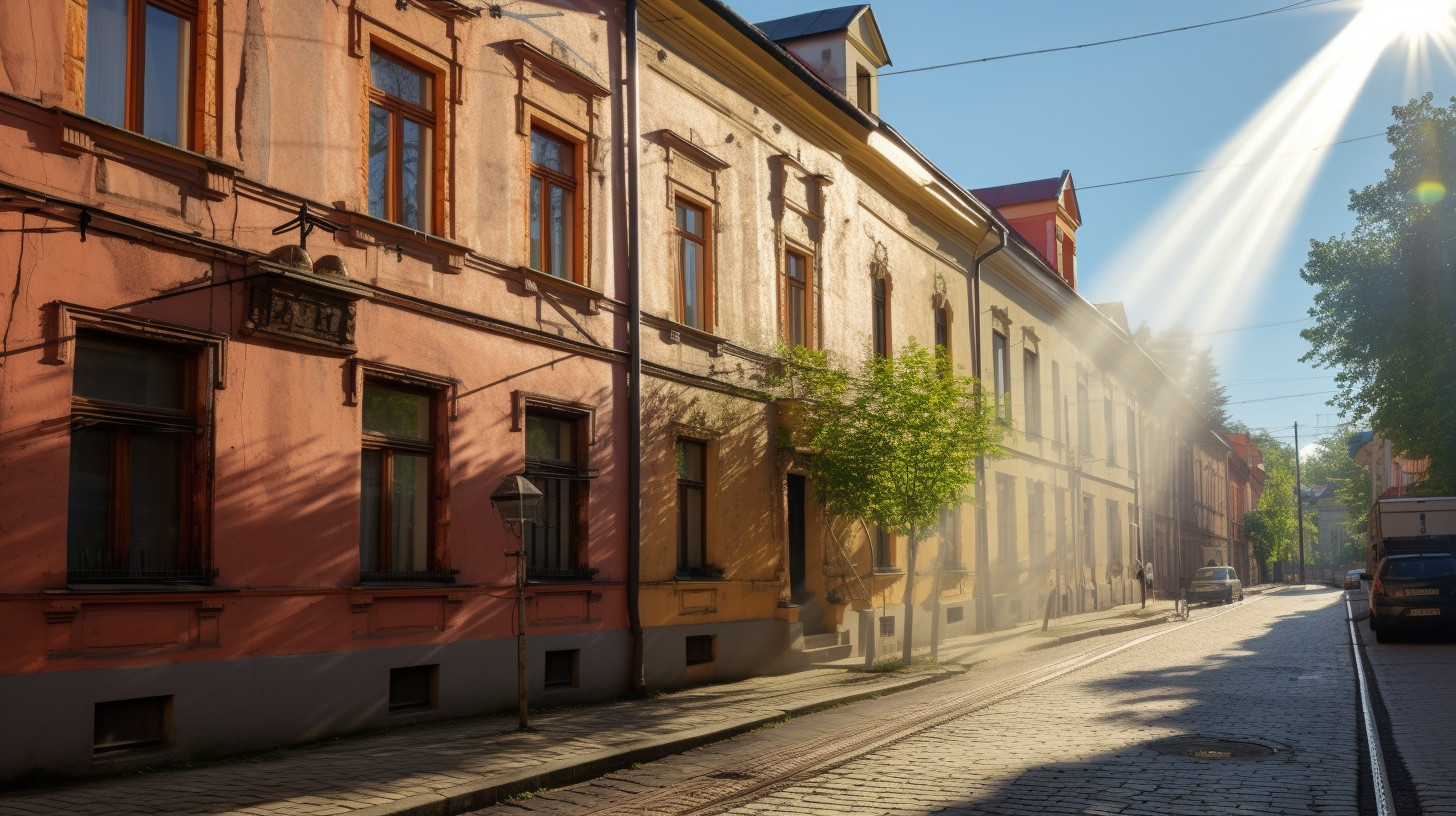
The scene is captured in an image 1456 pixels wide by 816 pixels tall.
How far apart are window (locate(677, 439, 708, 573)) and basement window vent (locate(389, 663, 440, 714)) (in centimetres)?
516

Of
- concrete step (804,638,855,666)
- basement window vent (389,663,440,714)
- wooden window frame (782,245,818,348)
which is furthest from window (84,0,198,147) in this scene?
concrete step (804,638,855,666)

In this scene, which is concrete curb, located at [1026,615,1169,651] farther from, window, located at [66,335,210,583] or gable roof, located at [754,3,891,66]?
window, located at [66,335,210,583]

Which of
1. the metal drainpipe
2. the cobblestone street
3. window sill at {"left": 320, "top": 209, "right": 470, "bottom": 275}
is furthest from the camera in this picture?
the metal drainpipe

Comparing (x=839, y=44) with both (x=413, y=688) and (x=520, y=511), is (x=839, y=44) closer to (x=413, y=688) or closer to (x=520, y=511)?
(x=520, y=511)

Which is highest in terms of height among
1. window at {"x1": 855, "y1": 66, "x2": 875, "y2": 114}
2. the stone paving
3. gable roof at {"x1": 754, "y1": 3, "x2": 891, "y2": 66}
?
gable roof at {"x1": 754, "y1": 3, "x2": 891, "y2": 66}

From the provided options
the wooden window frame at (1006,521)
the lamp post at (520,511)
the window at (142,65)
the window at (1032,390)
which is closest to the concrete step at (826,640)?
the lamp post at (520,511)

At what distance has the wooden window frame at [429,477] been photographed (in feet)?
41.4

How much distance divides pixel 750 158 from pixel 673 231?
110 inches

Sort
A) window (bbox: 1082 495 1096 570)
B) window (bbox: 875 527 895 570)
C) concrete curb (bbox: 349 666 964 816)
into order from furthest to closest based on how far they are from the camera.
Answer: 1. window (bbox: 1082 495 1096 570)
2. window (bbox: 875 527 895 570)
3. concrete curb (bbox: 349 666 964 816)

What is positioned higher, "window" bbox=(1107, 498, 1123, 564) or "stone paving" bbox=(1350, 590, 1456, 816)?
"window" bbox=(1107, 498, 1123, 564)

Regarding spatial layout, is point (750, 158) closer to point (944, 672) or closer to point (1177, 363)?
point (944, 672)

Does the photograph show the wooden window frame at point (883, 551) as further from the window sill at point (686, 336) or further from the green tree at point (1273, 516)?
the green tree at point (1273, 516)

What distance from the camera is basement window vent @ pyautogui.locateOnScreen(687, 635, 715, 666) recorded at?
56.9 ft

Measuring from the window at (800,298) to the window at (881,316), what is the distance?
9.64 ft
